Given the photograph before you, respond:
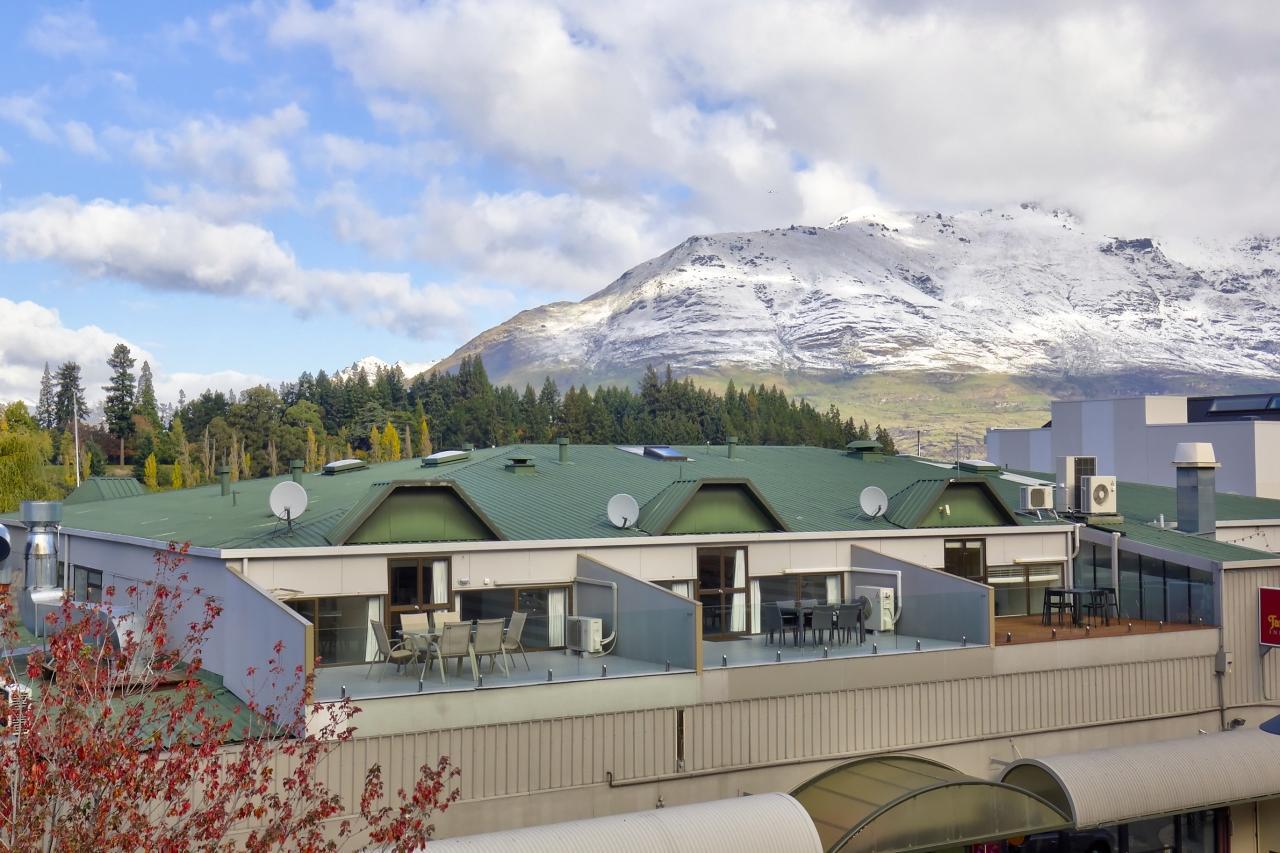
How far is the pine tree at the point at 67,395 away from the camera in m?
128

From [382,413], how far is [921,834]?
108527 mm

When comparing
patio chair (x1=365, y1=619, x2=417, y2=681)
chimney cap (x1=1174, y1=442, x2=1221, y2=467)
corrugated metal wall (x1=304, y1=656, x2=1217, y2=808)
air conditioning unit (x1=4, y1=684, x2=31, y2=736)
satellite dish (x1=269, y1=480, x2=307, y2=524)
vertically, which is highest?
chimney cap (x1=1174, y1=442, x2=1221, y2=467)

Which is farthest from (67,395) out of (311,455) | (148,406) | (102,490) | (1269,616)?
(1269,616)

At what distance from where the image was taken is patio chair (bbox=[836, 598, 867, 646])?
22309 mm

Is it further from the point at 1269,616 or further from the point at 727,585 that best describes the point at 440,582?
the point at 1269,616

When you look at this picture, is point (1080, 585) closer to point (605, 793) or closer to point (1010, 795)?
point (1010, 795)

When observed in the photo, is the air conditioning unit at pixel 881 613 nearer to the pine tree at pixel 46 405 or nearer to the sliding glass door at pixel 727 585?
the sliding glass door at pixel 727 585

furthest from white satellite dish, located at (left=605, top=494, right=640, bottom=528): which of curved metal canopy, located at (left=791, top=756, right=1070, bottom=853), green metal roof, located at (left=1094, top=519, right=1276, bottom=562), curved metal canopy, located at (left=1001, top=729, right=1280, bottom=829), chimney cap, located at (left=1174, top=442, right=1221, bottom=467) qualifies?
chimney cap, located at (left=1174, top=442, right=1221, bottom=467)

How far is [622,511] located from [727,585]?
269cm

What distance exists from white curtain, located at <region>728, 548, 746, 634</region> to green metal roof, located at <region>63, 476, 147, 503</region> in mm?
21919

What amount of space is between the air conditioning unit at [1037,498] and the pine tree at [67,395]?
383ft

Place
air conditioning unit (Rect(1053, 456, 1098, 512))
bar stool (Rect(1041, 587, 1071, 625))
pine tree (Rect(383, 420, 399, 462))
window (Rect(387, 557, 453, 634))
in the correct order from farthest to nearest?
1. pine tree (Rect(383, 420, 399, 462))
2. air conditioning unit (Rect(1053, 456, 1098, 512))
3. bar stool (Rect(1041, 587, 1071, 625))
4. window (Rect(387, 557, 453, 634))

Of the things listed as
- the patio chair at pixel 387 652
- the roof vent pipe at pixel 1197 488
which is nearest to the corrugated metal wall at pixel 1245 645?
A: the roof vent pipe at pixel 1197 488

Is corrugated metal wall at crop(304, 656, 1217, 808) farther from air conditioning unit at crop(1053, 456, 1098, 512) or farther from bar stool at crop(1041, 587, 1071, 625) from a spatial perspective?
air conditioning unit at crop(1053, 456, 1098, 512)
